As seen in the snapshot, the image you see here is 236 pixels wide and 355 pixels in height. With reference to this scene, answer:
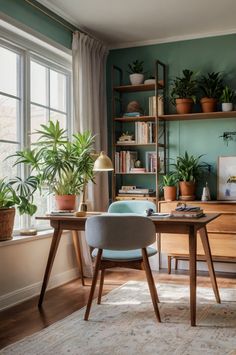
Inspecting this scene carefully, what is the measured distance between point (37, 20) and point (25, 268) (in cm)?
225

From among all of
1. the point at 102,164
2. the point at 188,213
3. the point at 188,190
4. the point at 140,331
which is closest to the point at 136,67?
the point at 188,190

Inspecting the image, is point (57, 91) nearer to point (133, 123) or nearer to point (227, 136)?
point (133, 123)

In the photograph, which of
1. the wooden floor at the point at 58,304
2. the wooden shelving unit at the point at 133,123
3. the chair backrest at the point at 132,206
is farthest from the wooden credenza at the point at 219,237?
the chair backrest at the point at 132,206

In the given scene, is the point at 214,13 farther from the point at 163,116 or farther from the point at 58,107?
the point at 58,107

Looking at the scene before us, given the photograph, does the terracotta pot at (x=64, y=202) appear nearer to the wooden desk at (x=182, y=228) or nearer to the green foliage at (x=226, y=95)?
the wooden desk at (x=182, y=228)

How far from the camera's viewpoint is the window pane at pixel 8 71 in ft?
12.6

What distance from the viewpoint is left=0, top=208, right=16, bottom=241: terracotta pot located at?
3.41m

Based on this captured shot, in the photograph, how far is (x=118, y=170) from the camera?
205 inches

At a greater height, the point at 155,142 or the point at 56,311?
the point at 155,142

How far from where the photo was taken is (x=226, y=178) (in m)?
4.88

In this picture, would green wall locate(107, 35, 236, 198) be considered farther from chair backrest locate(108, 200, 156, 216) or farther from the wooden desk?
the wooden desk

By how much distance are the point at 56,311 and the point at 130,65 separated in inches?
123

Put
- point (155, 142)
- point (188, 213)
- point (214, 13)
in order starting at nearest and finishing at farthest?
point (188, 213) < point (214, 13) < point (155, 142)

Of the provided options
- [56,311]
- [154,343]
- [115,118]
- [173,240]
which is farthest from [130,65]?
[154,343]
